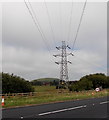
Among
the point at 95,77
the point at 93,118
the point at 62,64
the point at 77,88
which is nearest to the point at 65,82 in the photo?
the point at 62,64

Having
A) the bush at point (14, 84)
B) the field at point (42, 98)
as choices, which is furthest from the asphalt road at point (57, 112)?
the bush at point (14, 84)

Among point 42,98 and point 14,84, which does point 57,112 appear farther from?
point 14,84

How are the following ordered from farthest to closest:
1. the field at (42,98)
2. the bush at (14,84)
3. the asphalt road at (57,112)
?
the bush at (14,84)
the field at (42,98)
the asphalt road at (57,112)

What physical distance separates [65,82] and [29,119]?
47731 mm

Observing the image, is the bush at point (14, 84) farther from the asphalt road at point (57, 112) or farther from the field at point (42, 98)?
the asphalt road at point (57, 112)

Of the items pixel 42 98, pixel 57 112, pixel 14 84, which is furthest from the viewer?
pixel 14 84

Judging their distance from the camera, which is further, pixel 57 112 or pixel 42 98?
pixel 42 98

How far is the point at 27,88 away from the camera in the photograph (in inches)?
2571

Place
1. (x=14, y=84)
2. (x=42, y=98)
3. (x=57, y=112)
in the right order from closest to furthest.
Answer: (x=57, y=112), (x=42, y=98), (x=14, y=84)

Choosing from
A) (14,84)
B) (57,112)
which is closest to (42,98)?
(57,112)

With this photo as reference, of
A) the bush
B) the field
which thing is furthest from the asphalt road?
the bush

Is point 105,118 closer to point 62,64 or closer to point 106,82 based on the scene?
point 62,64

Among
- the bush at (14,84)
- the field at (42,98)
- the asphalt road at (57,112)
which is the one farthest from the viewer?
the bush at (14,84)

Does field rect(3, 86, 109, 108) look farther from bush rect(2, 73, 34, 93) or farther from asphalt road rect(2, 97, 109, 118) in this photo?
bush rect(2, 73, 34, 93)
